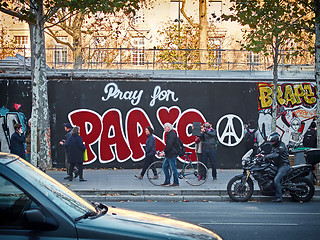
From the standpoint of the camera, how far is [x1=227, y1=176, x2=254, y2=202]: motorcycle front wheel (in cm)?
1274

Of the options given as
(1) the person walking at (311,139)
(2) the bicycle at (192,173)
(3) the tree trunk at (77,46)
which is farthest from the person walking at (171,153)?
(3) the tree trunk at (77,46)

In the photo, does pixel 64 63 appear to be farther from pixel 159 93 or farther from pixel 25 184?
pixel 25 184

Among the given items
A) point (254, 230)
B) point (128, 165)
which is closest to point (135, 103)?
point (128, 165)

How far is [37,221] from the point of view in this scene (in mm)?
3857

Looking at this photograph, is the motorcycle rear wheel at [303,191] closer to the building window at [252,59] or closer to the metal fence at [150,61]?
the metal fence at [150,61]

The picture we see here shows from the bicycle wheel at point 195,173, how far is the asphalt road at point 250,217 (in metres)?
2.27

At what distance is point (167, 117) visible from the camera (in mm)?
20328

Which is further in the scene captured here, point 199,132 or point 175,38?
point 175,38

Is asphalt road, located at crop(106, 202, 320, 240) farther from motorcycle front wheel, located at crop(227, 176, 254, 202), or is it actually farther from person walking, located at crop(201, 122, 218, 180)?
person walking, located at crop(201, 122, 218, 180)

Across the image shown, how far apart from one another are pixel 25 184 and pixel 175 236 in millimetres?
1282

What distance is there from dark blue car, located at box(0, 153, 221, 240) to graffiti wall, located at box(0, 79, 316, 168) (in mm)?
15567

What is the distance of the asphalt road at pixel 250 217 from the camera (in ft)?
28.8

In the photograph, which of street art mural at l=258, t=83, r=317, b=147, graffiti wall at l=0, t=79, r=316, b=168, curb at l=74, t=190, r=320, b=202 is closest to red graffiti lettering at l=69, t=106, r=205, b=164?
graffiti wall at l=0, t=79, r=316, b=168

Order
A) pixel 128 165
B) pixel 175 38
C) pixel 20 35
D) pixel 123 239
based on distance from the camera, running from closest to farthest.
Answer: pixel 123 239
pixel 128 165
pixel 175 38
pixel 20 35
